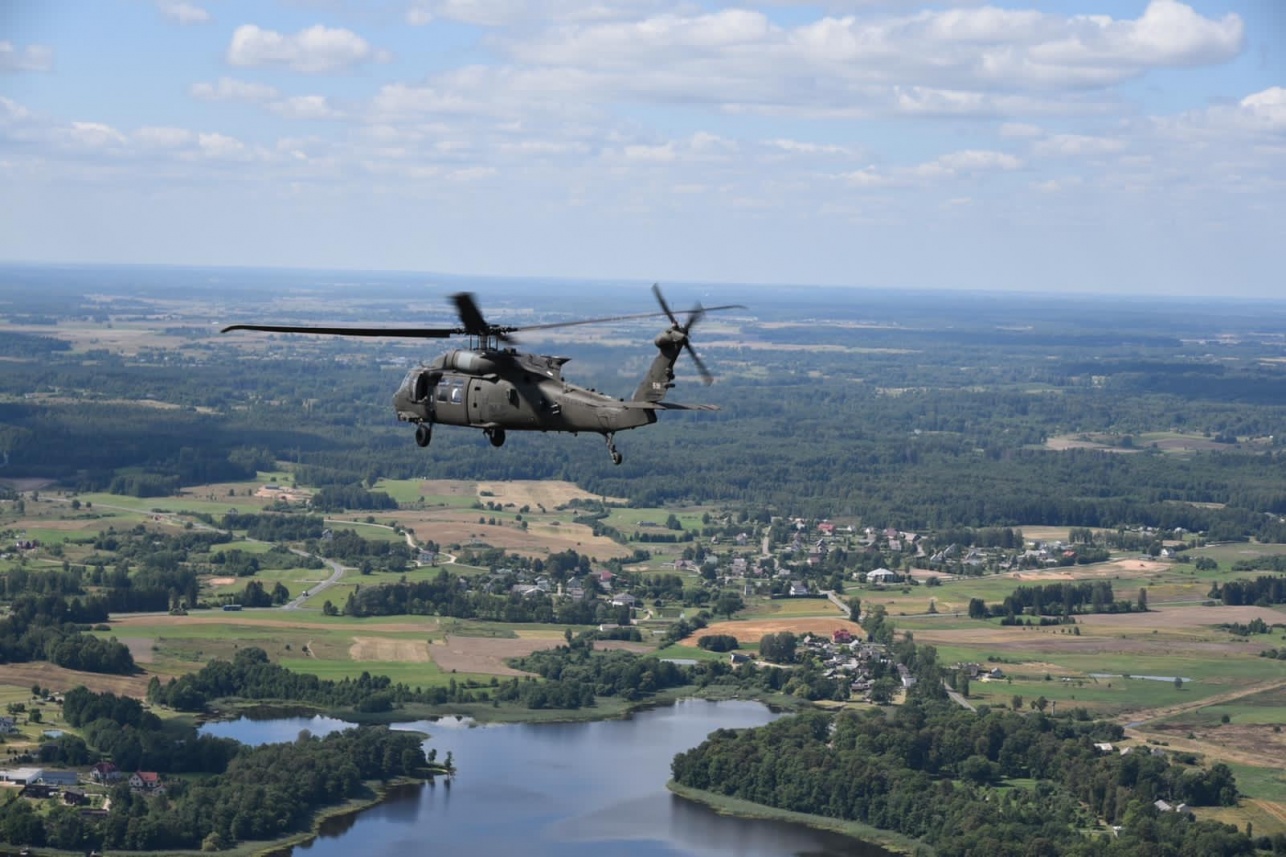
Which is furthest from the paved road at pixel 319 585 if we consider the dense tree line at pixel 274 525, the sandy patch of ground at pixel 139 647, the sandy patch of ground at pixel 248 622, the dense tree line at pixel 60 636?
the sandy patch of ground at pixel 139 647

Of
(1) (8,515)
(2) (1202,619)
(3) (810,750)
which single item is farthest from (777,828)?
(1) (8,515)

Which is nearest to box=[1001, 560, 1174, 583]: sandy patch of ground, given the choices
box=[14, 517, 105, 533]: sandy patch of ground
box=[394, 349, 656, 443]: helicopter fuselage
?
box=[14, 517, 105, 533]: sandy patch of ground

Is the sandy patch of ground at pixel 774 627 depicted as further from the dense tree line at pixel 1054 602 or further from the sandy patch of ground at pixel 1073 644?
the dense tree line at pixel 1054 602

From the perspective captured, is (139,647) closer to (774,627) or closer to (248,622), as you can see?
(248,622)

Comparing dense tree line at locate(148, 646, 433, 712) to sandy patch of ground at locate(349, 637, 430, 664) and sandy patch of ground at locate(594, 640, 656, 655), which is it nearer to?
sandy patch of ground at locate(349, 637, 430, 664)

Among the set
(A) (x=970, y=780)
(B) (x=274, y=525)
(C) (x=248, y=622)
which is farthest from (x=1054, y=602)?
(B) (x=274, y=525)

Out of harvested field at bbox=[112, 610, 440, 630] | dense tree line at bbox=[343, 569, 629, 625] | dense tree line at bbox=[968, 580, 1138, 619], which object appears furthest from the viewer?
dense tree line at bbox=[968, 580, 1138, 619]
